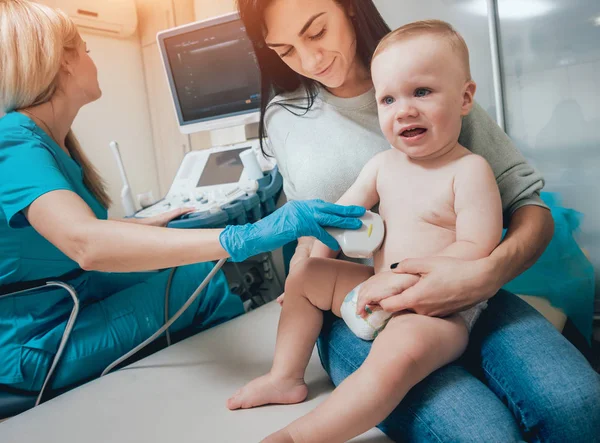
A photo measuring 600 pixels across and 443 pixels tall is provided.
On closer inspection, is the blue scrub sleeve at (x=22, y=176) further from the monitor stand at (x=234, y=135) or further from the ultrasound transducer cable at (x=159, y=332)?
the monitor stand at (x=234, y=135)

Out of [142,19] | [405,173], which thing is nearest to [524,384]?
[405,173]

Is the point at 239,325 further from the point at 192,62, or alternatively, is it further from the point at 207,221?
the point at 192,62

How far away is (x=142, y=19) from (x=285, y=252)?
1848 mm

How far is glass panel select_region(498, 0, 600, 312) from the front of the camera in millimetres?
1327

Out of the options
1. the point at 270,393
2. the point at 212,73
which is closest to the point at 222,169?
the point at 212,73

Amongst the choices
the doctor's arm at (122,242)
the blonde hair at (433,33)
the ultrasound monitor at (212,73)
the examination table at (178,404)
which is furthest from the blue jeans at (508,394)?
the ultrasound monitor at (212,73)

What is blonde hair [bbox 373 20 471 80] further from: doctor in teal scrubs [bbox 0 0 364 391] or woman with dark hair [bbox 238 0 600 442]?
doctor in teal scrubs [bbox 0 0 364 391]

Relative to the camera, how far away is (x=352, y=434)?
68cm

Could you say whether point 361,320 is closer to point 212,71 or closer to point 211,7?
point 212,71

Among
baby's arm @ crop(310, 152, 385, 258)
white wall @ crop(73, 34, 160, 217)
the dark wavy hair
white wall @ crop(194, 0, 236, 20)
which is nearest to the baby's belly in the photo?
baby's arm @ crop(310, 152, 385, 258)

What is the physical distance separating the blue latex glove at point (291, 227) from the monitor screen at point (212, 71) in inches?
46.4

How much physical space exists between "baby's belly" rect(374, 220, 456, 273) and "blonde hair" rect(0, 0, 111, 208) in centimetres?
100

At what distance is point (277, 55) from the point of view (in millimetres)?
1177

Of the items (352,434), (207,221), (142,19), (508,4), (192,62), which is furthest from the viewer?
(142,19)
